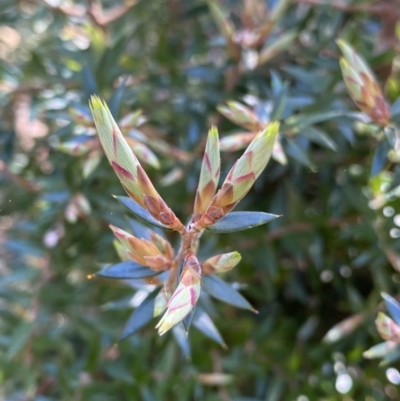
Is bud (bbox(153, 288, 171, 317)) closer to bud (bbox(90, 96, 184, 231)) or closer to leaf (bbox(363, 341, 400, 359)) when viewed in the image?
bud (bbox(90, 96, 184, 231))

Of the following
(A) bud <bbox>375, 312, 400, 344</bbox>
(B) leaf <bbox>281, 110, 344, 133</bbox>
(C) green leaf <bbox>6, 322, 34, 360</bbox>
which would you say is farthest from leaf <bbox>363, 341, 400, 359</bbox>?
(C) green leaf <bbox>6, 322, 34, 360</bbox>

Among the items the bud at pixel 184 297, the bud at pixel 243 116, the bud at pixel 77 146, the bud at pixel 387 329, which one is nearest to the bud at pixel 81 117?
the bud at pixel 77 146

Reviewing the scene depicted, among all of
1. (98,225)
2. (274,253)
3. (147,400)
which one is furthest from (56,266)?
(274,253)

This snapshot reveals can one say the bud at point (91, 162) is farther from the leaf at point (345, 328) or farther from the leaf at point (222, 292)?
the leaf at point (345, 328)

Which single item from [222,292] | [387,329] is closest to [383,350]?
[387,329]

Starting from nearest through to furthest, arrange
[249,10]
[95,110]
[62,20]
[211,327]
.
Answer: [95,110], [211,327], [249,10], [62,20]

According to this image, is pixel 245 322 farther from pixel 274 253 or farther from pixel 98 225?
pixel 98 225

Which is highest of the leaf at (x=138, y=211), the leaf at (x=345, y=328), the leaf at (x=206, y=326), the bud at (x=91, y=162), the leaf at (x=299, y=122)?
the leaf at (x=138, y=211)
